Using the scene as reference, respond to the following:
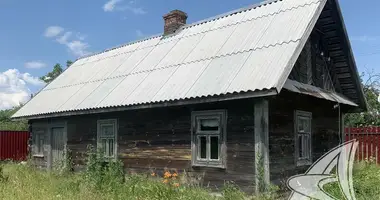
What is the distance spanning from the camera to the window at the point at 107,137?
40.7 feet

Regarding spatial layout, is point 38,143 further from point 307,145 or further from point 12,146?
point 307,145

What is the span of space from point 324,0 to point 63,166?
10.0 metres

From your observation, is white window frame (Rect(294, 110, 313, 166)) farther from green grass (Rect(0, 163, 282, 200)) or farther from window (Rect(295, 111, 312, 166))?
green grass (Rect(0, 163, 282, 200))

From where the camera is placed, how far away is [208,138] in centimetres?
973

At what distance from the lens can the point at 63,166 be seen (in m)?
14.0

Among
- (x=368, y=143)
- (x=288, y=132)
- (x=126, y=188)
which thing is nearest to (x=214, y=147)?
(x=288, y=132)

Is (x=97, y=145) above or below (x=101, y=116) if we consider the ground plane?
below

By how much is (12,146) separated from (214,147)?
1359 centimetres

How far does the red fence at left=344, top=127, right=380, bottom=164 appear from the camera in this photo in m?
15.2

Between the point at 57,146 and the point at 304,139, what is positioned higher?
the point at 304,139

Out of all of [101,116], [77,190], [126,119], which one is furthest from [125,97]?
[77,190]

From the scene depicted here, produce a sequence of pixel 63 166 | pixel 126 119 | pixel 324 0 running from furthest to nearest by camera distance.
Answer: pixel 63 166, pixel 126 119, pixel 324 0

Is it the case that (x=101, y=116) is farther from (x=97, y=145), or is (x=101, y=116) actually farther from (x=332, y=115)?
(x=332, y=115)

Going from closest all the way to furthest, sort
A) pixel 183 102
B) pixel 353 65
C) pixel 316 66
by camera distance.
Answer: pixel 183 102 < pixel 316 66 < pixel 353 65
